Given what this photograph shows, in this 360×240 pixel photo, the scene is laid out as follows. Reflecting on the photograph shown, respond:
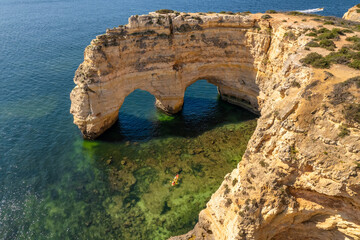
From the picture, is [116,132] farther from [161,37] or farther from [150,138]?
[161,37]

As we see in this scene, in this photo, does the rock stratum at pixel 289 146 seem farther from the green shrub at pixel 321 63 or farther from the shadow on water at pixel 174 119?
the shadow on water at pixel 174 119

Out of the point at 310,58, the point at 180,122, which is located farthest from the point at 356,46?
the point at 180,122

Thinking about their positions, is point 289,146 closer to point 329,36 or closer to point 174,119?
point 329,36

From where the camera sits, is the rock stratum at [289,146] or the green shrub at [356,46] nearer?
the rock stratum at [289,146]

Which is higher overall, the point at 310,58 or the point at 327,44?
the point at 327,44

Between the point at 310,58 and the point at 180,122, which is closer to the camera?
the point at 310,58

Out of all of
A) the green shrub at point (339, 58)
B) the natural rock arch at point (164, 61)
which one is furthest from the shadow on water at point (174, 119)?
the green shrub at point (339, 58)
